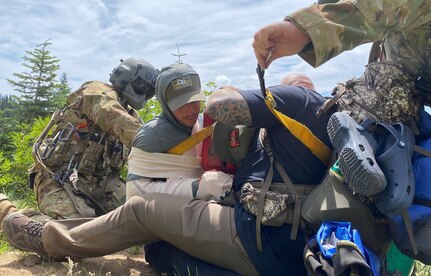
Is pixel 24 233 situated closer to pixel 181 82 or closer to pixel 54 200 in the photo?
pixel 54 200

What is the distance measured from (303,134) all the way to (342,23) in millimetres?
868

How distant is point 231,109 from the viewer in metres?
2.80

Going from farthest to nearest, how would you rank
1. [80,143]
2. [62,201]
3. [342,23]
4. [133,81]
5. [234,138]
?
1. [133,81]
2. [80,143]
3. [62,201]
4. [234,138]
5. [342,23]

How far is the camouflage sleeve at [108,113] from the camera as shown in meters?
4.75

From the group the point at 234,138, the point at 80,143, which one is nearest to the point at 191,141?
the point at 234,138

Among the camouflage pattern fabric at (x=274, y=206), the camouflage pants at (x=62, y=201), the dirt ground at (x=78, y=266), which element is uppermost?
the camouflage pattern fabric at (x=274, y=206)

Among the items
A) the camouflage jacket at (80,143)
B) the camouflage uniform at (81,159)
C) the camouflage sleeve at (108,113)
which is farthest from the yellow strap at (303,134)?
the camouflage jacket at (80,143)

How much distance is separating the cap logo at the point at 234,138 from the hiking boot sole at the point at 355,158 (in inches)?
32.7

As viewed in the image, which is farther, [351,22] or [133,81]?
[133,81]

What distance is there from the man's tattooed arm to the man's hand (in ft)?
2.14

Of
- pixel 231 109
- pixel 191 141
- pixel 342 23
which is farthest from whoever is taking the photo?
pixel 191 141

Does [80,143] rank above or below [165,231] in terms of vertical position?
above

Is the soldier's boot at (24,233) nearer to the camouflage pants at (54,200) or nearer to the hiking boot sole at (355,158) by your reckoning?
the camouflage pants at (54,200)

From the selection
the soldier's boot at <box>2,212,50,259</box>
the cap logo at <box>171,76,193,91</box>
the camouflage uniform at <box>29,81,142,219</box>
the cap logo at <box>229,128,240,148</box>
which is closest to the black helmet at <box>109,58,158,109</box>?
the camouflage uniform at <box>29,81,142,219</box>
